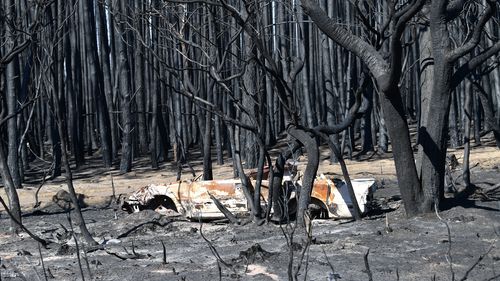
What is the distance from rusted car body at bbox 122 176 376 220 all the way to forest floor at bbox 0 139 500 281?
243mm

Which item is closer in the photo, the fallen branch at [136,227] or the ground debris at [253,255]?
the ground debris at [253,255]

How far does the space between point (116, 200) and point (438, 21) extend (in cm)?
888

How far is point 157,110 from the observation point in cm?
3098

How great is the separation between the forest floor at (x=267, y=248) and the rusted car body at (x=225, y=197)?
0.80ft

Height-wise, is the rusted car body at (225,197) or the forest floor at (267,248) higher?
the rusted car body at (225,197)

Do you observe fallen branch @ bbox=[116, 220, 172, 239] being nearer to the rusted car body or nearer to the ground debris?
the rusted car body

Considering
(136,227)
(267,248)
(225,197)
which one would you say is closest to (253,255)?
(267,248)

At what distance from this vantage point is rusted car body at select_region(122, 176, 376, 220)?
13.6 metres

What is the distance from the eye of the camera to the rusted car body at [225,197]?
1364cm

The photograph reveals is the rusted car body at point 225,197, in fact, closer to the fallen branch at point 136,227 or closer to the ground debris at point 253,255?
the fallen branch at point 136,227

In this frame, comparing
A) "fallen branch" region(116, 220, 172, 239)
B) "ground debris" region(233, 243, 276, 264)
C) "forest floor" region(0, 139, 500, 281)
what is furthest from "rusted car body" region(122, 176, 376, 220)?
"ground debris" region(233, 243, 276, 264)

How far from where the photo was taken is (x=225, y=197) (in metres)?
14.2

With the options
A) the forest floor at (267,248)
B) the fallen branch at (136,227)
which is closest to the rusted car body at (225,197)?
the forest floor at (267,248)

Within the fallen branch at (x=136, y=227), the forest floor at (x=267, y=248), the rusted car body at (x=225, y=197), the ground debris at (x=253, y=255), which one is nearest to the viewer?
the forest floor at (x=267, y=248)
